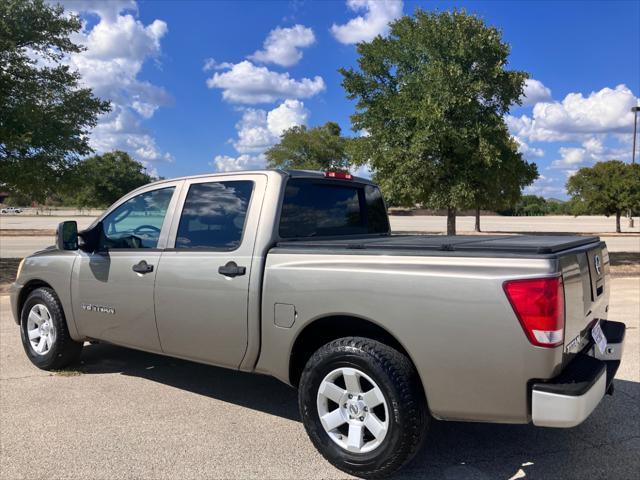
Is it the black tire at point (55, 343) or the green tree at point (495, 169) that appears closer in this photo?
the black tire at point (55, 343)

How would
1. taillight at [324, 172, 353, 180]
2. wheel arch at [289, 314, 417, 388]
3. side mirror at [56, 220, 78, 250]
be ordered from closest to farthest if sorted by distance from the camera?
1. wheel arch at [289, 314, 417, 388]
2. taillight at [324, 172, 353, 180]
3. side mirror at [56, 220, 78, 250]

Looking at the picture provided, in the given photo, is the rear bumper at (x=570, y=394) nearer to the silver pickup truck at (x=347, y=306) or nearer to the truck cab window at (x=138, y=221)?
the silver pickup truck at (x=347, y=306)

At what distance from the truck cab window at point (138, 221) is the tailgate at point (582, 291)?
307 cm

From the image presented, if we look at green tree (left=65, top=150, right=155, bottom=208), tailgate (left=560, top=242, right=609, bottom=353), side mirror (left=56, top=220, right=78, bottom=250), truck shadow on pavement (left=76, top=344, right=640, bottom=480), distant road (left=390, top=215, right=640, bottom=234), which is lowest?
truck shadow on pavement (left=76, top=344, right=640, bottom=480)

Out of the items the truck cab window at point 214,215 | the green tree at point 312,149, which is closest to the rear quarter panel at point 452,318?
the truck cab window at point 214,215

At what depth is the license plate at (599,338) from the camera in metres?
3.28

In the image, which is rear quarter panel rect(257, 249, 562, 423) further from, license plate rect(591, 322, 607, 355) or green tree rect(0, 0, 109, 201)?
green tree rect(0, 0, 109, 201)

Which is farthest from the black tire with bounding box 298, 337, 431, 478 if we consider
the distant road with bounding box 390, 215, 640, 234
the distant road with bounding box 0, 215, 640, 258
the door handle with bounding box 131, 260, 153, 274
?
the distant road with bounding box 390, 215, 640, 234

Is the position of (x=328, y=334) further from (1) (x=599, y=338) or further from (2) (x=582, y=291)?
(1) (x=599, y=338)

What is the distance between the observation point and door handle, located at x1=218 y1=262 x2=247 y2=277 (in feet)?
12.3

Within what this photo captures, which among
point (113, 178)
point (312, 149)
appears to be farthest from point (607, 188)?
point (113, 178)

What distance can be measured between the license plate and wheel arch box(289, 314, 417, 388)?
1.17 metres

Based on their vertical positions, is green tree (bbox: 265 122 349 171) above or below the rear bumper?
above

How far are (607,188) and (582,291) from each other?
33864 millimetres
